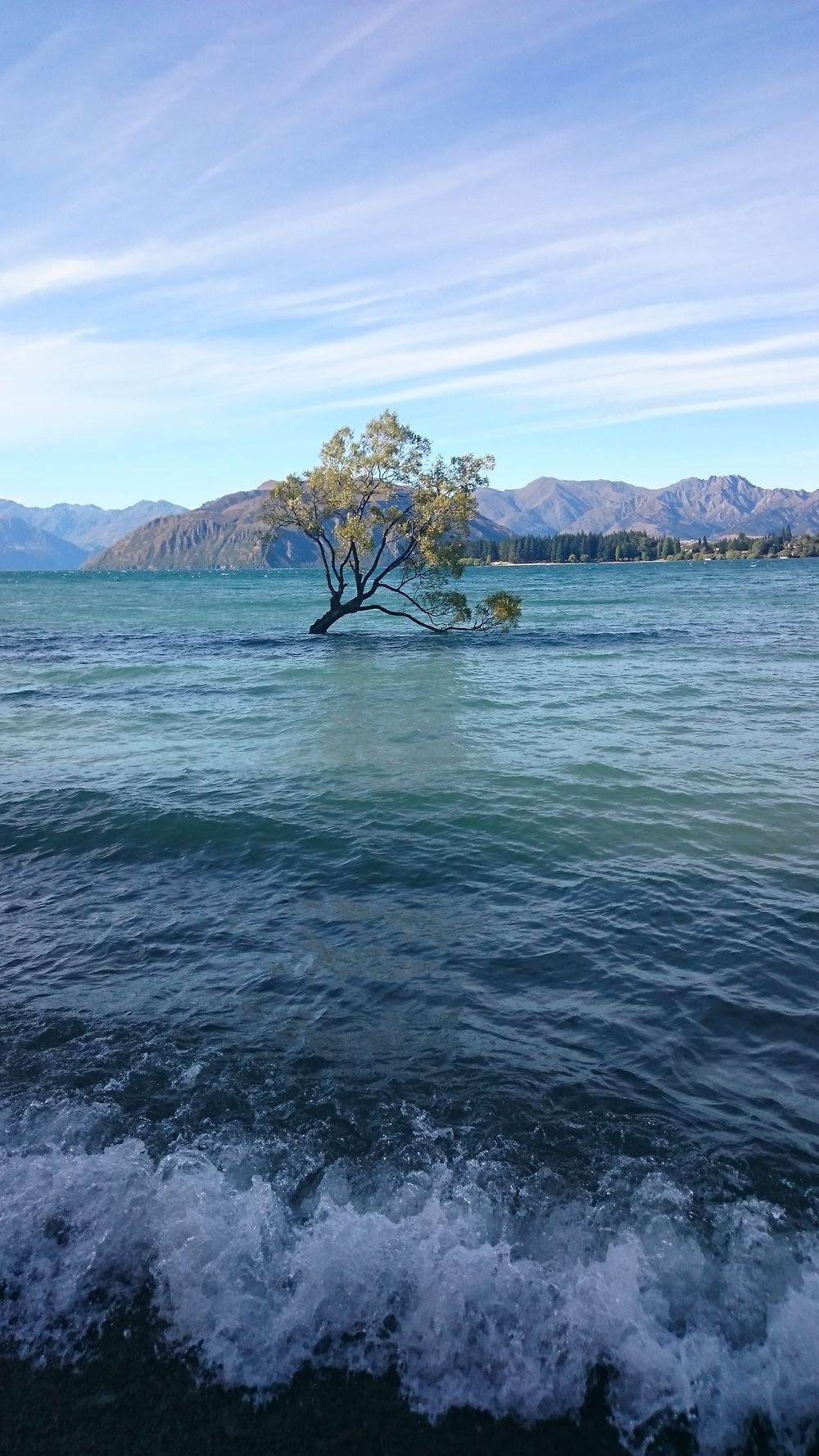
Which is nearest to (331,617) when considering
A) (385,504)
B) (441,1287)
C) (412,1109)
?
(385,504)

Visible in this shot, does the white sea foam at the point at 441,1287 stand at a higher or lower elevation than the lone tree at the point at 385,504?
lower

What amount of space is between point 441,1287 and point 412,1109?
2.15 metres

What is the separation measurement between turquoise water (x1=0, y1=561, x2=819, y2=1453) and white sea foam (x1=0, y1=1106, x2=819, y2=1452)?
24mm

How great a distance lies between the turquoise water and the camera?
5844 mm

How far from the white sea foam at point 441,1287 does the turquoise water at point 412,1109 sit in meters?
0.02

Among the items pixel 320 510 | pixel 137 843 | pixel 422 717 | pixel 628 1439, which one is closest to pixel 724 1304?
pixel 628 1439

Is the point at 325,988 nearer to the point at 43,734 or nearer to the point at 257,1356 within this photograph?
the point at 257,1356

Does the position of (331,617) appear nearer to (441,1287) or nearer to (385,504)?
(385,504)

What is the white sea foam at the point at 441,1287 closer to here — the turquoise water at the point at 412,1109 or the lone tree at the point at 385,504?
the turquoise water at the point at 412,1109

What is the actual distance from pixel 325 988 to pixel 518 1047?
287 cm

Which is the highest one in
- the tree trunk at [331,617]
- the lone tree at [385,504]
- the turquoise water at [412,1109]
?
the lone tree at [385,504]

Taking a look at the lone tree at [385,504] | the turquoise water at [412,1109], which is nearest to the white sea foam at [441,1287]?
the turquoise water at [412,1109]

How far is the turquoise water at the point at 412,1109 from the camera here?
5844 mm

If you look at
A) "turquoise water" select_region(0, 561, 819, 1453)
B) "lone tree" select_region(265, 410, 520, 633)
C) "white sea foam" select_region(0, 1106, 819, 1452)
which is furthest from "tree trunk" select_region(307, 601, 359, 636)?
"white sea foam" select_region(0, 1106, 819, 1452)
